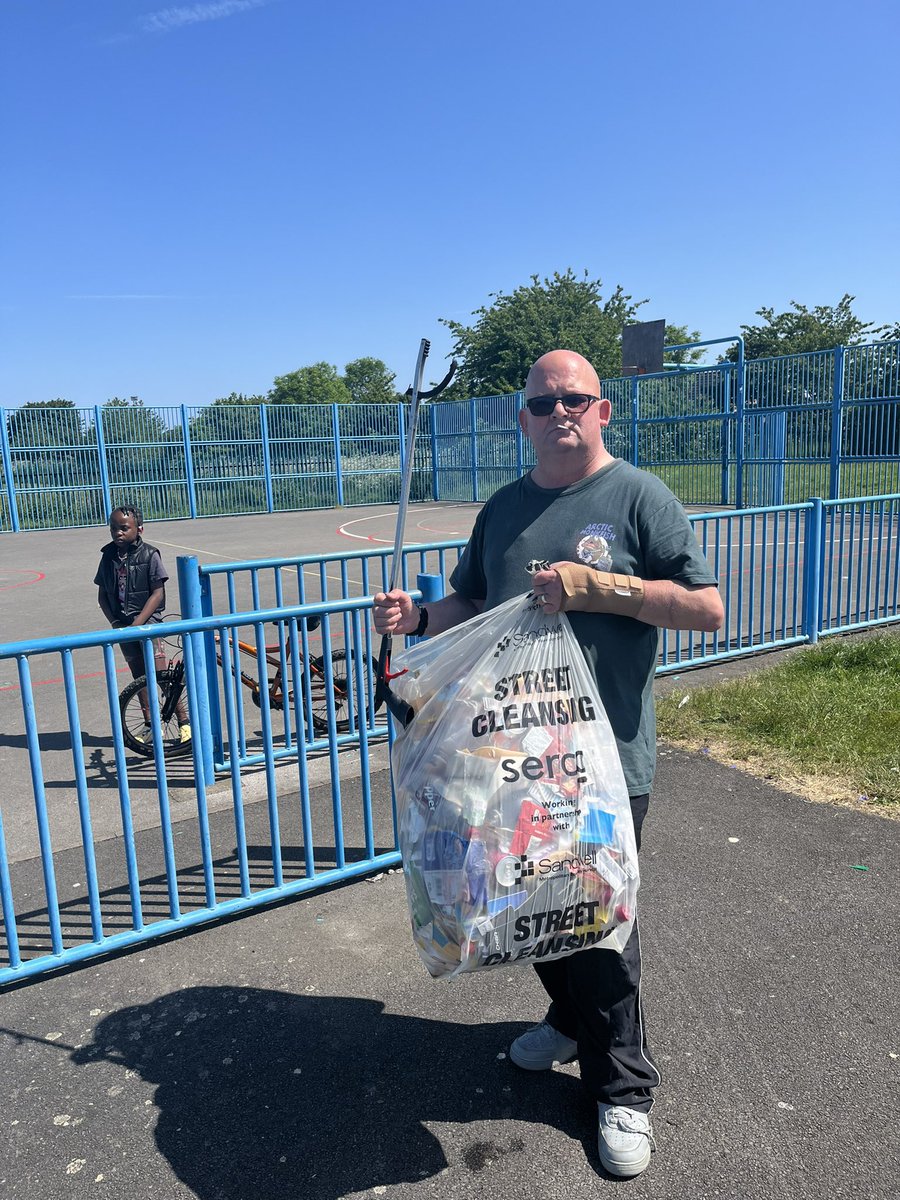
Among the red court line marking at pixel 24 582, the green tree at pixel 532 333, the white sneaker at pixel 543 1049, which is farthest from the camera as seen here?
the green tree at pixel 532 333

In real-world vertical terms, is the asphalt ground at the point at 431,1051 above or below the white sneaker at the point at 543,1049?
below

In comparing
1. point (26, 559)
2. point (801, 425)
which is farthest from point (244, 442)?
point (801, 425)

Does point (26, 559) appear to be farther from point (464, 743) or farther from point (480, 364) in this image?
point (480, 364)

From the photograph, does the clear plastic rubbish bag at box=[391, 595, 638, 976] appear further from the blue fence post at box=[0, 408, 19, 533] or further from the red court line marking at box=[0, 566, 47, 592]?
the blue fence post at box=[0, 408, 19, 533]

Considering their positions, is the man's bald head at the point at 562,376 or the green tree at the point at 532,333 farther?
the green tree at the point at 532,333

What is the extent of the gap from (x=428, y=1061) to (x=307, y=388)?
94.3 meters

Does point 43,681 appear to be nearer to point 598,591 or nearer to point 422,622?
point 422,622

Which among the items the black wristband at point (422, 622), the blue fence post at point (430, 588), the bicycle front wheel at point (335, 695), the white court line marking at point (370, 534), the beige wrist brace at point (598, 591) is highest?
the beige wrist brace at point (598, 591)

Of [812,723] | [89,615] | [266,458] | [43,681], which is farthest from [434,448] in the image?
[812,723]

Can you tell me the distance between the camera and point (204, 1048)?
2941 millimetres

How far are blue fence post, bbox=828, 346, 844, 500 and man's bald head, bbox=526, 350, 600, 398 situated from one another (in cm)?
1807

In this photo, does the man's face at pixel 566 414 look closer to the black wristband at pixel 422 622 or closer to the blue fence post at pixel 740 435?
the black wristband at pixel 422 622

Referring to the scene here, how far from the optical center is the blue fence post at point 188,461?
27.4 metres

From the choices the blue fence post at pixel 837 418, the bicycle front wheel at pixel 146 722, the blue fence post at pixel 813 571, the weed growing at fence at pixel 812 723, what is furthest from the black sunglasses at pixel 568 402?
the blue fence post at pixel 837 418
